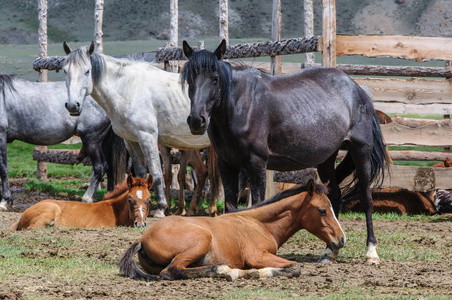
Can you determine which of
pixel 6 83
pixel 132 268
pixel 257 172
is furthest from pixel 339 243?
pixel 6 83

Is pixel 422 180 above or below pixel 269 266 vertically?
below

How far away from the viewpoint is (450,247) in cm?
717

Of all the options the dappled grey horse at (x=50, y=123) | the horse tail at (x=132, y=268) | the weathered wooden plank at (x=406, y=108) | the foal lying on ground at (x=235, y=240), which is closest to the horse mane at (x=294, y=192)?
the foal lying on ground at (x=235, y=240)

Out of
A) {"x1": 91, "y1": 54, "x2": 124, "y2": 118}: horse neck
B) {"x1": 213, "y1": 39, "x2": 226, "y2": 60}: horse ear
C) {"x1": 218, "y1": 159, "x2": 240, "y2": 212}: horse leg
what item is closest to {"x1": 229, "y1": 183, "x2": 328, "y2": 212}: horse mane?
{"x1": 218, "y1": 159, "x2": 240, "y2": 212}: horse leg

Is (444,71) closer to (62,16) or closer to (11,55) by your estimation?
(11,55)

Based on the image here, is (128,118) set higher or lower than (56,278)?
higher

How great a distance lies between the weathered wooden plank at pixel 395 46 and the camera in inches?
371

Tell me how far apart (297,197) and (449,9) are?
8881cm

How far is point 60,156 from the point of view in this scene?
1428 centimetres

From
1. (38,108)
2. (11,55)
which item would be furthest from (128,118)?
(11,55)

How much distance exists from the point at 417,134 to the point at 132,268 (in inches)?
268

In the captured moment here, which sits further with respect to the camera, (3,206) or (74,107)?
(3,206)

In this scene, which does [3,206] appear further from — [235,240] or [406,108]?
[406,108]

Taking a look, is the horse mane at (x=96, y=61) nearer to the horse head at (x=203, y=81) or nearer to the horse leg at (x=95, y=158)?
the horse leg at (x=95, y=158)
